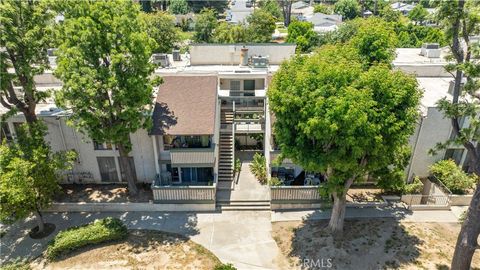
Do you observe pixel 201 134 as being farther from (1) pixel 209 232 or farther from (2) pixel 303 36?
(2) pixel 303 36

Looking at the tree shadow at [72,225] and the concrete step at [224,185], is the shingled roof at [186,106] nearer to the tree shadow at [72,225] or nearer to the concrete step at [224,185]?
the concrete step at [224,185]

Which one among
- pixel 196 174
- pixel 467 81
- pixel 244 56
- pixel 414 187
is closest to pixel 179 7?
pixel 244 56

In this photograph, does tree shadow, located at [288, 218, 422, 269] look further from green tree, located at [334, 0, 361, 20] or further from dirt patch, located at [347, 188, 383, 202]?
green tree, located at [334, 0, 361, 20]

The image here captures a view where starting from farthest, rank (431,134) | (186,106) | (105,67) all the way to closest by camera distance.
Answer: (186,106), (431,134), (105,67)

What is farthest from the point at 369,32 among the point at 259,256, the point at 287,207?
the point at 259,256

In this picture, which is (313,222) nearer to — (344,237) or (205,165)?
(344,237)

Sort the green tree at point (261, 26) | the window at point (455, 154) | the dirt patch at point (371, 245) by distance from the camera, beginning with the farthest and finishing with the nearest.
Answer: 1. the green tree at point (261, 26)
2. the window at point (455, 154)
3. the dirt patch at point (371, 245)

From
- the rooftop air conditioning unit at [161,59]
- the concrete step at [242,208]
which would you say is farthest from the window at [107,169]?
the rooftop air conditioning unit at [161,59]
